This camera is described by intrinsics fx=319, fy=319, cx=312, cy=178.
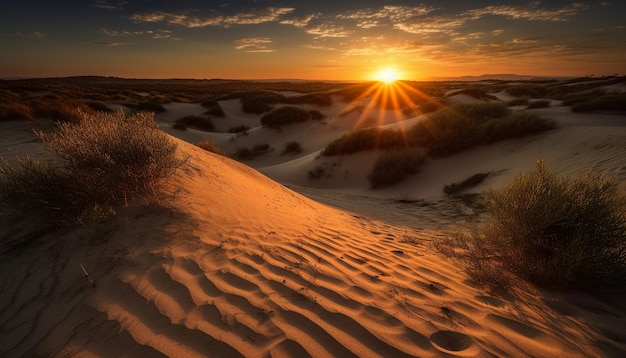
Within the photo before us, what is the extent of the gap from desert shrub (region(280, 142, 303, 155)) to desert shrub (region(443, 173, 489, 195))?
1036cm

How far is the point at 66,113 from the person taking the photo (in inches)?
421

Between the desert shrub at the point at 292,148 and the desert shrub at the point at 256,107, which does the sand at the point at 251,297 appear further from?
the desert shrub at the point at 256,107

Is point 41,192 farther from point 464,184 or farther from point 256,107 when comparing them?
point 256,107

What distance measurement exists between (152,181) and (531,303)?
4.31 metres

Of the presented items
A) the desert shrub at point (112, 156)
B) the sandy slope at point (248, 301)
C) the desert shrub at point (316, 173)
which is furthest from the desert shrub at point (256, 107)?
the sandy slope at point (248, 301)

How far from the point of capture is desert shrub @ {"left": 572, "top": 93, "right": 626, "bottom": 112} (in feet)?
43.3

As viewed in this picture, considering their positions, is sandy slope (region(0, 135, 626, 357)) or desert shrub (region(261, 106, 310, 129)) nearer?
sandy slope (region(0, 135, 626, 357))

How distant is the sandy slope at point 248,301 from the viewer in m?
2.12

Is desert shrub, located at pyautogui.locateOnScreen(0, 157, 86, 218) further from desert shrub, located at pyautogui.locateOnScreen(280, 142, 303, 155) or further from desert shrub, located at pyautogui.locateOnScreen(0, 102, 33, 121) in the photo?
desert shrub, located at pyautogui.locateOnScreen(280, 142, 303, 155)

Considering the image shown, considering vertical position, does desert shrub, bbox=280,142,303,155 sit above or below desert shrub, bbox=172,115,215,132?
below

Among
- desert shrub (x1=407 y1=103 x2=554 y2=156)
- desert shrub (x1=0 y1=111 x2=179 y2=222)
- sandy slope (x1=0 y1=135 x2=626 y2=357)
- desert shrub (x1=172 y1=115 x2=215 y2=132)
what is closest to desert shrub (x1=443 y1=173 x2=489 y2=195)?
desert shrub (x1=407 y1=103 x2=554 y2=156)

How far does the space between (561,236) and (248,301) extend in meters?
3.22

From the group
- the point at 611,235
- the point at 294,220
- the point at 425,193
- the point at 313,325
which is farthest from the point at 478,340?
→ the point at 425,193

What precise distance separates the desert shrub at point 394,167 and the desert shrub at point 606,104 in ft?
27.9
